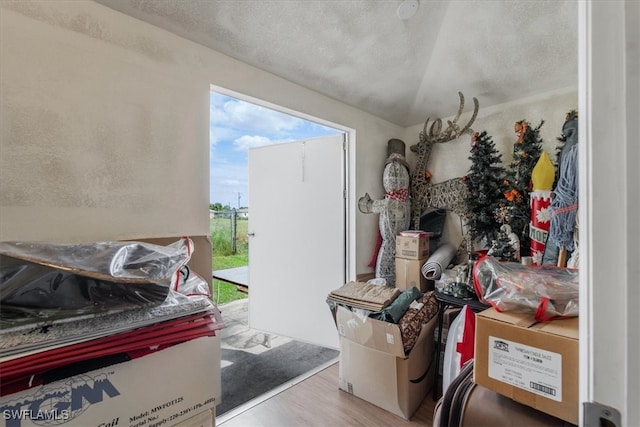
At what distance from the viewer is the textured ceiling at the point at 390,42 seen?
1.50 meters

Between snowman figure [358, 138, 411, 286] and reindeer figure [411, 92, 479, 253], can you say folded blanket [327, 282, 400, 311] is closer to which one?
snowman figure [358, 138, 411, 286]

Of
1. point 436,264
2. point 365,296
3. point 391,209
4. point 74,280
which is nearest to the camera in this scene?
point 74,280

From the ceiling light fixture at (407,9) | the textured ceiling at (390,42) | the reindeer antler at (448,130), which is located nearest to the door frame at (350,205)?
the textured ceiling at (390,42)

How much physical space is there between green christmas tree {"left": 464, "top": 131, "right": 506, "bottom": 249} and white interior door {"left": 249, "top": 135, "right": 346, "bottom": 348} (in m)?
1.02

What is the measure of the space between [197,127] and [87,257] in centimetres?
88

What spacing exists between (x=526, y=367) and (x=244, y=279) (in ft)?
8.74

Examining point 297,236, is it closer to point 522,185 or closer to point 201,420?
point 201,420

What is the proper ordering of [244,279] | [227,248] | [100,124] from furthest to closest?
[227,248]
[244,279]
[100,124]

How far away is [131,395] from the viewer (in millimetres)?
889

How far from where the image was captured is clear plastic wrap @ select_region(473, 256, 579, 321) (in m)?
0.95

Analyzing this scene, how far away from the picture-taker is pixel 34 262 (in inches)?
30.2
